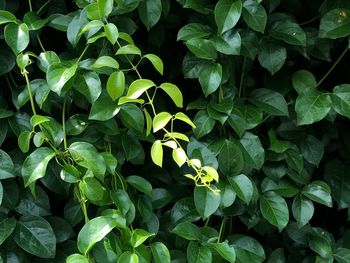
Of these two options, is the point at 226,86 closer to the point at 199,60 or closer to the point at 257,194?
the point at 199,60

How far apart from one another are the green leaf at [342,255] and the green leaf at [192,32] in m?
0.65

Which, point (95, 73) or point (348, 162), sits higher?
point (95, 73)

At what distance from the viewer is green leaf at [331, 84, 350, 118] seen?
4.43 ft

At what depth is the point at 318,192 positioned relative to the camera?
1432 mm

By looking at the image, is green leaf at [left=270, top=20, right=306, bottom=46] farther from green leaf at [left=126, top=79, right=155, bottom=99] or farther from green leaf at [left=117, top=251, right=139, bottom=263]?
green leaf at [left=117, top=251, right=139, bottom=263]

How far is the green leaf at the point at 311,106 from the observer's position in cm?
134

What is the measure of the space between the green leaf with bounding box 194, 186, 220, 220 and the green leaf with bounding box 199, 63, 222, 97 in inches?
8.6

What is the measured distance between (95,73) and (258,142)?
42 centimetres

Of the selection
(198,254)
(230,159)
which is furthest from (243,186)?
(198,254)

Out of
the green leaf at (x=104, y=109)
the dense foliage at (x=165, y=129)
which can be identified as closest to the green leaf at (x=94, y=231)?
the dense foliage at (x=165, y=129)

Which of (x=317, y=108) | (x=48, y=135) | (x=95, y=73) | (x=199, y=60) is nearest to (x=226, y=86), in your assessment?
(x=199, y=60)

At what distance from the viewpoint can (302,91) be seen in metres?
1.42

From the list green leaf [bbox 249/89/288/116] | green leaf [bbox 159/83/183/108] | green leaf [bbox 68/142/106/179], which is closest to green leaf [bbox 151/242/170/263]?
green leaf [bbox 68/142/106/179]

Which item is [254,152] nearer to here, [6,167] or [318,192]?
[318,192]
